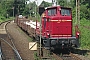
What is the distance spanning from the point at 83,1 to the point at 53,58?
59259 mm

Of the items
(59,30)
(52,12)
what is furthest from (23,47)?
(52,12)

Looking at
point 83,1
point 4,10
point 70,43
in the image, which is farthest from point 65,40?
point 4,10

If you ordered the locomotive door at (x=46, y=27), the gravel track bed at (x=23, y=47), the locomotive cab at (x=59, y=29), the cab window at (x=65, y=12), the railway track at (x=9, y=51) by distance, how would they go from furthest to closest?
the locomotive door at (x=46, y=27), the cab window at (x=65, y=12), the locomotive cab at (x=59, y=29), the gravel track bed at (x=23, y=47), the railway track at (x=9, y=51)

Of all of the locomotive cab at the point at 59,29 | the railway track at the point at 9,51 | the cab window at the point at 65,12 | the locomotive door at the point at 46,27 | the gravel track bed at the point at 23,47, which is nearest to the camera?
the railway track at the point at 9,51

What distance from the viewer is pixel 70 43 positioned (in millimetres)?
15922

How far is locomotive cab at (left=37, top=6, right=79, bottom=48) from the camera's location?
15.8 metres

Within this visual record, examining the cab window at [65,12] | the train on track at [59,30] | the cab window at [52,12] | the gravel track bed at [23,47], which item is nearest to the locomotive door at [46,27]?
the train on track at [59,30]

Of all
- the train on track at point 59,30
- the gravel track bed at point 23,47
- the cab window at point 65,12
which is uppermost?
the cab window at point 65,12

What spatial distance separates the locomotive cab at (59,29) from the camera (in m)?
15.8

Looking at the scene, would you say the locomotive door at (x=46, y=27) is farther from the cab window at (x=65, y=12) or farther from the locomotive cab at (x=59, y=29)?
the cab window at (x=65, y=12)

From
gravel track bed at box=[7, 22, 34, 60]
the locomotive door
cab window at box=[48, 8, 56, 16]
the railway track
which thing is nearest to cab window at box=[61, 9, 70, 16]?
cab window at box=[48, 8, 56, 16]

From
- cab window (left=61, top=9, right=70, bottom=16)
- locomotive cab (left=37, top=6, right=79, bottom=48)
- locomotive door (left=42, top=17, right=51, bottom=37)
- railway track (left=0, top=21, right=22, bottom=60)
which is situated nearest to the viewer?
railway track (left=0, top=21, right=22, bottom=60)

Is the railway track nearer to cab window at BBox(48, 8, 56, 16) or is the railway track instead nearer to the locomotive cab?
the locomotive cab

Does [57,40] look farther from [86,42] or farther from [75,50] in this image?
[86,42]
